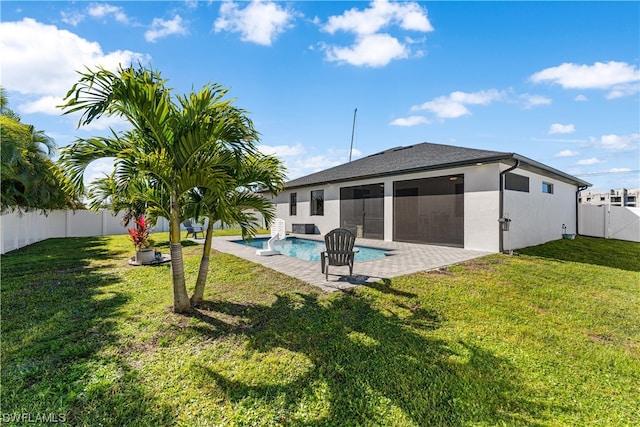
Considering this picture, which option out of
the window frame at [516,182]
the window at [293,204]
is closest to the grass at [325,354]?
the window frame at [516,182]

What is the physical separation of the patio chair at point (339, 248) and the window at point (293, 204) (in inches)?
518

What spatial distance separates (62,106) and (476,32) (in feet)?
36.8

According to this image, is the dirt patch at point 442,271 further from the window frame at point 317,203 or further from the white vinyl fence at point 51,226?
the window frame at point 317,203

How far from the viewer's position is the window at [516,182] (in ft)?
31.9

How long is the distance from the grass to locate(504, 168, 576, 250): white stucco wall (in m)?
4.21

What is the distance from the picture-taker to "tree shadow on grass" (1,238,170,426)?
2.36m

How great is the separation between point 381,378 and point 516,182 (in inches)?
405

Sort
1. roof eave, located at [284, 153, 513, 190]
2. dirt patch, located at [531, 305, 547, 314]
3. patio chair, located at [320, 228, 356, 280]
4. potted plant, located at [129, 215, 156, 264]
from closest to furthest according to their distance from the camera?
1. dirt patch, located at [531, 305, 547, 314]
2. patio chair, located at [320, 228, 356, 280]
3. potted plant, located at [129, 215, 156, 264]
4. roof eave, located at [284, 153, 513, 190]

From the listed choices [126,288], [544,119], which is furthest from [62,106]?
[544,119]

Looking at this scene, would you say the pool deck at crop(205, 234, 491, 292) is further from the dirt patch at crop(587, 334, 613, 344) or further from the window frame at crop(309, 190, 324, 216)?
the window frame at crop(309, 190, 324, 216)

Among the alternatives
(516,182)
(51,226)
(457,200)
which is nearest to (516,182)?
(516,182)

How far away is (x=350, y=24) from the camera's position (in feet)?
29.9

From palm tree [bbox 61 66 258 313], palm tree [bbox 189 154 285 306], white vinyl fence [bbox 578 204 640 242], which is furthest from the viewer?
white vinyl fence [bbox 578 204 640 242]

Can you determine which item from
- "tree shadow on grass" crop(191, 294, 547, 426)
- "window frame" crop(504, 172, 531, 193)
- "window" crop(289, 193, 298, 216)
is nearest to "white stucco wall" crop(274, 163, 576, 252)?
"window frame" crop(504, 172, 531, 193)
